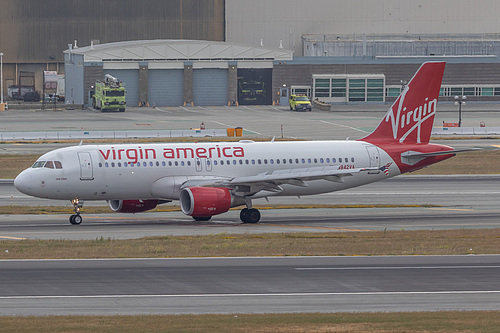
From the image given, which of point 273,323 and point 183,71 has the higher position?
point 183,71

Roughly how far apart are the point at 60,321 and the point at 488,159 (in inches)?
2289

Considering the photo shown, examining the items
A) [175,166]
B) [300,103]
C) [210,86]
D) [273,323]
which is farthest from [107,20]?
[273,323]

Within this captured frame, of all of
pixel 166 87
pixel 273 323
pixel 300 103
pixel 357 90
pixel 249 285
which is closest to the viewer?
pixel 273 323

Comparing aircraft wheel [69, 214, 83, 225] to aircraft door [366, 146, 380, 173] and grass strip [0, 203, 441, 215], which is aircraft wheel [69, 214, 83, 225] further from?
aircraft door [366, 146, 380, 173]

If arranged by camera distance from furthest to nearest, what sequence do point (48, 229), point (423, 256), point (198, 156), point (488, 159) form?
point (488, 159) < point (198, 156) < point (48, 229) < point (423, 256)

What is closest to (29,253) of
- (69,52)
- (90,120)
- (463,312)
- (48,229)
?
(48,229)

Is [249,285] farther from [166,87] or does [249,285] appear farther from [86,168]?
[166,87]

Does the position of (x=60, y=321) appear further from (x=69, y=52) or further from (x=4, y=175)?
(x=69, y=52)

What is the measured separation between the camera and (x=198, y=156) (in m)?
47.9

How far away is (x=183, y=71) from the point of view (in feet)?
485

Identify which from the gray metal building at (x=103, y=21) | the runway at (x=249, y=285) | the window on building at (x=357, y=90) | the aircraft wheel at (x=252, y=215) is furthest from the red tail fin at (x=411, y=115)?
the gray metal building at (x=103, y=21)

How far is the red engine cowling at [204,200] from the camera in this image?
44.8 metres

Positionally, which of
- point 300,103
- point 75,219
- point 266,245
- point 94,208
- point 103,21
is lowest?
point 94,208

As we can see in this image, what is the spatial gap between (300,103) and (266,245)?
100407 millimetres
